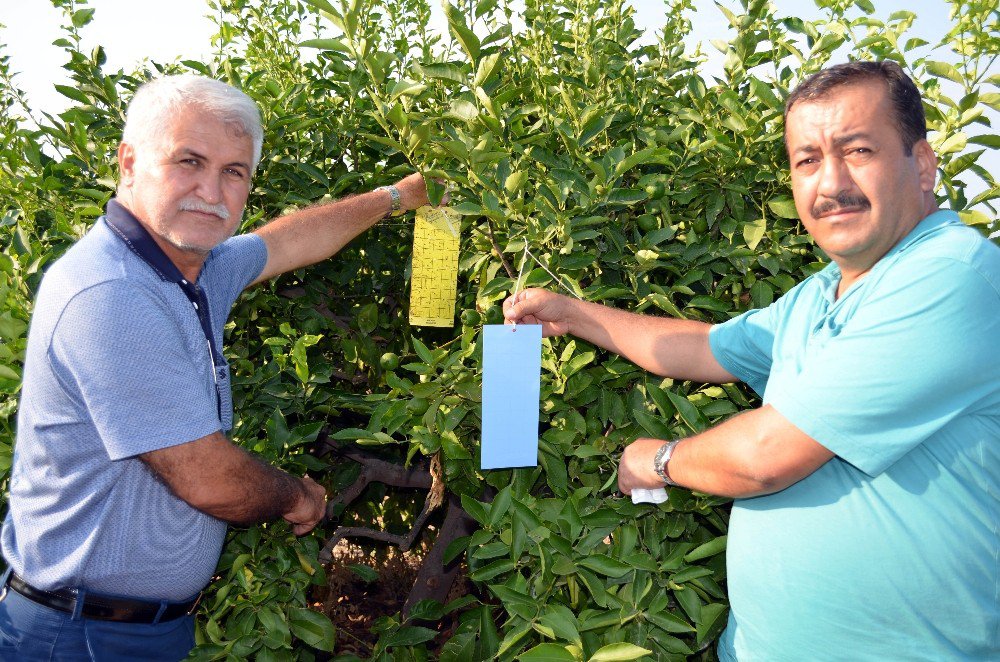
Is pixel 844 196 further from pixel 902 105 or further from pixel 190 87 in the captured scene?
pixel 190 87

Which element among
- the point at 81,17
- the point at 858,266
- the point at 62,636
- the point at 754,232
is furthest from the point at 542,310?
the point at 81,17

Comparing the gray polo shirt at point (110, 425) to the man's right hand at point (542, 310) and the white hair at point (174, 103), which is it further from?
the man's right hand at point (542, 310)

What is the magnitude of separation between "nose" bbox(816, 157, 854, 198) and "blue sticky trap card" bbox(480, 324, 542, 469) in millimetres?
645

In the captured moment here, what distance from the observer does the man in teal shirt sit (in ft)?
4.39

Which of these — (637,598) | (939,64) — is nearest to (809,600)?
(637,598)

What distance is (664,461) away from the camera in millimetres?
1623

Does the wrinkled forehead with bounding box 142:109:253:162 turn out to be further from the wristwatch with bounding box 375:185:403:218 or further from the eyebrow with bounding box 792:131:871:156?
the eyebrow with bounding box 792:131:871:156

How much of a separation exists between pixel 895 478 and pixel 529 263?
3.16ft

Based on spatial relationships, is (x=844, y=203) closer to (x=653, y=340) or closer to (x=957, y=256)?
(x=957, y=256)

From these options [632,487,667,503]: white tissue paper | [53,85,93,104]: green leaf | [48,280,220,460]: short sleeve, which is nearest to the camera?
[48,280,220,460]: short sleeve

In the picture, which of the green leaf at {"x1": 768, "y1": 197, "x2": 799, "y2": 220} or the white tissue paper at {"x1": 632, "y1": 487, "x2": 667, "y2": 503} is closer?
Result: the white tissue paper at {"x1": 632, "y1": 487, "x2": 667, "y2": 503}

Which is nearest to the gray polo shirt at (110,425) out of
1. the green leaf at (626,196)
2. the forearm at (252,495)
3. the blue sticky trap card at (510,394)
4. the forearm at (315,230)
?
the forearm at (252,495)

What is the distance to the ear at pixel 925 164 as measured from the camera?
5.16 feet

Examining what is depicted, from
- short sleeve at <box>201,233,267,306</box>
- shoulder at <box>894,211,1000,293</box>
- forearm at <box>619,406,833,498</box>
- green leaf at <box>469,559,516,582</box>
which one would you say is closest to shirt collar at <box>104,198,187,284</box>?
short sleeve at <box>201,233,267,306</box>
